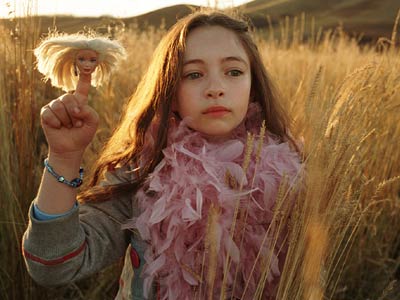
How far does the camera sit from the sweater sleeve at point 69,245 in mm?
1318

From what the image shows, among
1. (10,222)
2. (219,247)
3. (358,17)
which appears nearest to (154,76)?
(219,247)

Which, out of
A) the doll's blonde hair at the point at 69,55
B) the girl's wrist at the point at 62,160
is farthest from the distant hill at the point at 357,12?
the girl's wrist at the point at 62,160

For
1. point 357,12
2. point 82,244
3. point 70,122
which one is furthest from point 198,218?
point 357,12

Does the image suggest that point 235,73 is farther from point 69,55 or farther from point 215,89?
point 69,55

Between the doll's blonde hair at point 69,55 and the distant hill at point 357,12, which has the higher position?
the distant hill at point 357,12

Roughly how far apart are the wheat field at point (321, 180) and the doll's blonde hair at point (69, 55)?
1.75 ft

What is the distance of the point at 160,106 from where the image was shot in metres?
1.70

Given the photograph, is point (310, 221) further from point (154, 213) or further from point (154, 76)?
point (154, 76)

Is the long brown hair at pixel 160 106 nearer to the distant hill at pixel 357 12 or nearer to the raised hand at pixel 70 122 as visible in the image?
the raised hand at pixel 70 122

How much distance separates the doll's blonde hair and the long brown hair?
0.30m

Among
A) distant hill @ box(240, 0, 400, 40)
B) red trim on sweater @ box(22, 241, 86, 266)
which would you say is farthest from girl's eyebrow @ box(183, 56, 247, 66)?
distant hill @ box(240, 0, 400, 40)

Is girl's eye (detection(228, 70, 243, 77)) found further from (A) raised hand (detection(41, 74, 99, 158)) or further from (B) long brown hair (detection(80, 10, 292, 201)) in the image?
(A) raised hand (detection(41, 74, 99, 158))

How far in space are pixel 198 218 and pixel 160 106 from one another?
47 centimetres

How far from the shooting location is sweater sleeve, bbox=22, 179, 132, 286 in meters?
1.32
